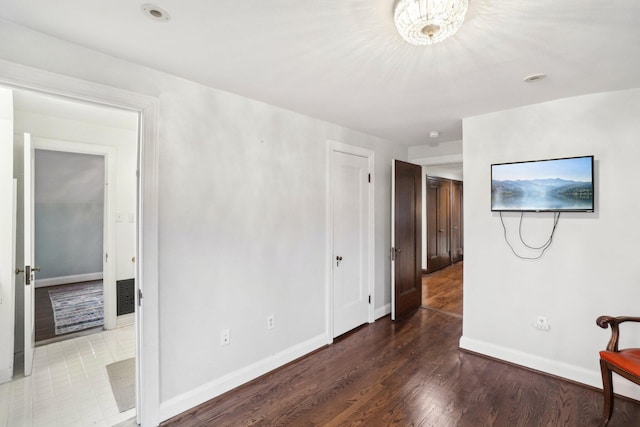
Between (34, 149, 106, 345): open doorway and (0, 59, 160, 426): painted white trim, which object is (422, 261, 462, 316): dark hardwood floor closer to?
(0, 59, 160, 426): painted white trim

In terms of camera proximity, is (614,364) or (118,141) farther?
(118,141)

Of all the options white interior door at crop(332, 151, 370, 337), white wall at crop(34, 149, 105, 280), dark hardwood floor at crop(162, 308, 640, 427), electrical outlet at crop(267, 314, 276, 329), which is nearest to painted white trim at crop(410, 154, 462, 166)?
white interior door at crop(332, 151, 370, 337)

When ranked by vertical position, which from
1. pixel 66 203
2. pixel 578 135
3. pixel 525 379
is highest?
pixel 578 135

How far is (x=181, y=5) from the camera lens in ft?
4.42

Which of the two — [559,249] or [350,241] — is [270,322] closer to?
[350,241]

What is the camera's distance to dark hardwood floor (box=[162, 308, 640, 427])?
6.64 feet

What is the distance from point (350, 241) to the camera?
352 centimetres

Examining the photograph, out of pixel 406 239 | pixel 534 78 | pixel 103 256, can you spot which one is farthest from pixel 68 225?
pixel 534 78

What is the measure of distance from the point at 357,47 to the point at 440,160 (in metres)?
2.87

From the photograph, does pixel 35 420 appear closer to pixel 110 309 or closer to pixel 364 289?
pixel 110 309

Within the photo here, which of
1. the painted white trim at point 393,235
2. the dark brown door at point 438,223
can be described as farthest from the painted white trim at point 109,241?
the dark brown door at point 438,223

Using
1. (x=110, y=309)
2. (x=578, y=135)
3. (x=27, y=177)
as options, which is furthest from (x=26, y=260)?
(x=578, y=135)

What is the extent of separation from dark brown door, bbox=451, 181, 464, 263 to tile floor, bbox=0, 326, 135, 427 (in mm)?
7133

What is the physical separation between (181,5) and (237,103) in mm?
1076
